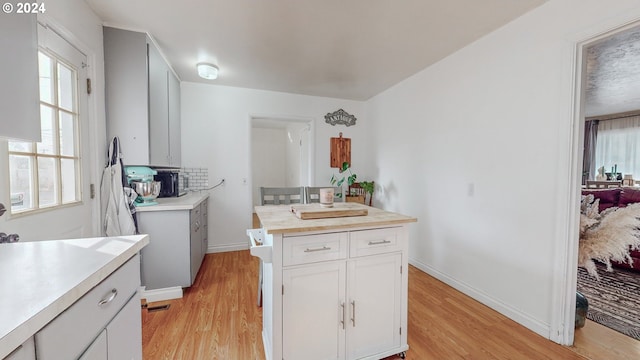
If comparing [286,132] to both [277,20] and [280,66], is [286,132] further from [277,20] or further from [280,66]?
[277,20]

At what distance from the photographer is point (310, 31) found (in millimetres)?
2178

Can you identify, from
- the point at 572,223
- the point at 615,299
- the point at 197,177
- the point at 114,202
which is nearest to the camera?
the point at 572,223

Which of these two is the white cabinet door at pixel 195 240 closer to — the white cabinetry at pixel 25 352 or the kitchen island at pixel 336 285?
the kitchen island at pixel 336 285

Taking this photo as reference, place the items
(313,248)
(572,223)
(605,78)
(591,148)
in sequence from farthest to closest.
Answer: (591,148) < (605,78) < (572,223) < (313,248)

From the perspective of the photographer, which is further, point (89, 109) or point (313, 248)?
point (89, 109)

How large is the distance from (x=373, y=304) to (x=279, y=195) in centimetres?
136

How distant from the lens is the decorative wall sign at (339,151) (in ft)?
13.5

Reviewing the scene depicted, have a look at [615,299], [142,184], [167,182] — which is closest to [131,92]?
[142,184]

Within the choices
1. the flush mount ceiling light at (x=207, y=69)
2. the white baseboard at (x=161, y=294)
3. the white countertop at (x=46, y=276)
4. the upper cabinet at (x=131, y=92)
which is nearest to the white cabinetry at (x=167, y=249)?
the white baseboard at (x=161, y=294)

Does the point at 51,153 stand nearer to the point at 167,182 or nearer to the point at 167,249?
the point at 167,249

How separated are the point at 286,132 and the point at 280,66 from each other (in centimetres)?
423

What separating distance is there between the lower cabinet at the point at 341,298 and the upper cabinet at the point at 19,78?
112 cm

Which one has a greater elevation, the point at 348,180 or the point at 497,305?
the point at 348,180

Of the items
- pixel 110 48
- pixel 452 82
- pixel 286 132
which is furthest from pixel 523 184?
pixel 286 132
